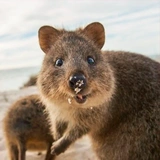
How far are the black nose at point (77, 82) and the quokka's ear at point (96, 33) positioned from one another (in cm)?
96

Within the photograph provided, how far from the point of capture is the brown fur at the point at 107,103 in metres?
4.76

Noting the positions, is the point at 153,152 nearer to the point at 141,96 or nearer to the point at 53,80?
the point at 141,96

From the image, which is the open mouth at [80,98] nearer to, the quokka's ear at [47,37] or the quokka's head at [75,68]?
the quokka's head at [75,68]

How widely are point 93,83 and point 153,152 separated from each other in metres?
1.13

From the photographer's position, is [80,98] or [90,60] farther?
[90,60]

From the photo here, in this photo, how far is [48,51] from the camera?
509 centimetres

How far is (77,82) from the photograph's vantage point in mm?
4184

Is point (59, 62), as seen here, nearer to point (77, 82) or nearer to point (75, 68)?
point (75, 68)

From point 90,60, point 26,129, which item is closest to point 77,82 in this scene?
A: point 90,60

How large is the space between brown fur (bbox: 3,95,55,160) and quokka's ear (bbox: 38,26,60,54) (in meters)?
1.17

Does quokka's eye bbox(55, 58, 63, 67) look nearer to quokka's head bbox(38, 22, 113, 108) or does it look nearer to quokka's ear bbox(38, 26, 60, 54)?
quokka's head bbox(38, 22, 113, 108)

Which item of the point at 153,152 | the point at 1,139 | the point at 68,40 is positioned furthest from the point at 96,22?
the point at 1,139

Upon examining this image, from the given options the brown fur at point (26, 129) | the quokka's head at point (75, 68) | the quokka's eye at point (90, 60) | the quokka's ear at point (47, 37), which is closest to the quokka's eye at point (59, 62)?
the quokka's head at point (75, 68)

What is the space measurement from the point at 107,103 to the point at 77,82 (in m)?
0.93
